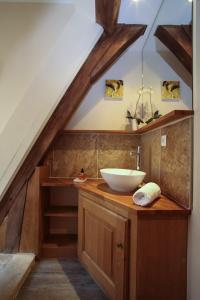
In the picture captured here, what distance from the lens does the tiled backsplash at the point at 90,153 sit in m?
2.59

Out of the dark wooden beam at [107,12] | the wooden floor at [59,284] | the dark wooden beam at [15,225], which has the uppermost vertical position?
the dark wooden beam at [107,12]

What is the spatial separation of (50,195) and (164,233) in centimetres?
173

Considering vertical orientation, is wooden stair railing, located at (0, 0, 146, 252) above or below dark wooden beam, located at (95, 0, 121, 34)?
below

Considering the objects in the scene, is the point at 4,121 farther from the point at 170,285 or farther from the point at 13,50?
the point at 170,285

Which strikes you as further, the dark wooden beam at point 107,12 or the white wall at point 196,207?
the dark wooden beam at point 107,12

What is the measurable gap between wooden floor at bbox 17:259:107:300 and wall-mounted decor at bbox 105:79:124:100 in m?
1.98

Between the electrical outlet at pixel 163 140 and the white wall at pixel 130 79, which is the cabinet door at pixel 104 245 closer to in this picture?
the electrical outlet at pixel 163 140

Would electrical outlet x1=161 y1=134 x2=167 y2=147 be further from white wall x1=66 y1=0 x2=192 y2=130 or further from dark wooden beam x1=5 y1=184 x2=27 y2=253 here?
dark wooden beam x1=5 y1=184 x2=27 y2=253

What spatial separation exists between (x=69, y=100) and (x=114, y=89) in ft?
2.33

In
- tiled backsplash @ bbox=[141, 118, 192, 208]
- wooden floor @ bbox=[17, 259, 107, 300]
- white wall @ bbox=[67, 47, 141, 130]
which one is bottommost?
wooden floor @ bbox=[17, 259, 107, 300]

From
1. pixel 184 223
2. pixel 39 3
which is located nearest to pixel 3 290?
pixel 184 223

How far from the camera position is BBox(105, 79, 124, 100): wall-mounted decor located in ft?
8.53

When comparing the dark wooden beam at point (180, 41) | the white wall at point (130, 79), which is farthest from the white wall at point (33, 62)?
the dark wooden beam at point (180, 41)

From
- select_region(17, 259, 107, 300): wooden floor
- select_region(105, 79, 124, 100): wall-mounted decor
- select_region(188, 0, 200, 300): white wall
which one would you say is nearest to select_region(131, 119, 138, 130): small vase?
select_region(105, 79, 124, 100): wall-mounted decor
